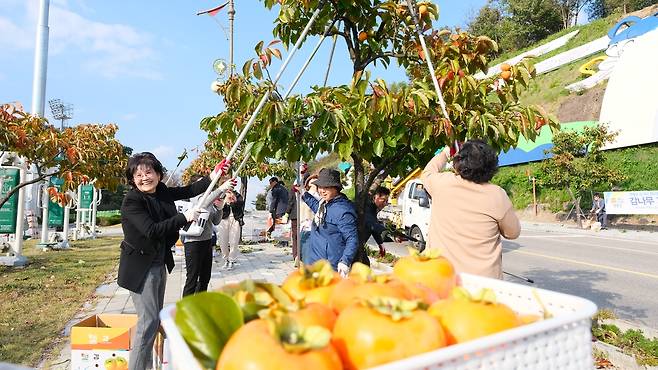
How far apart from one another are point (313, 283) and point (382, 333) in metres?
0.38

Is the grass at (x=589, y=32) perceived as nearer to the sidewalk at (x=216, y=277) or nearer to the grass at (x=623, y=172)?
the grass at (x=623, y=172)

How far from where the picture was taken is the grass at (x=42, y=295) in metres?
4.84

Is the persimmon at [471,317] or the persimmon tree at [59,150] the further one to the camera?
the persimmon tree at [59,150]

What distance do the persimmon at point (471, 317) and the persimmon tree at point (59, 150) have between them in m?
7.68

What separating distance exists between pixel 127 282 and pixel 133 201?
570 millimetres

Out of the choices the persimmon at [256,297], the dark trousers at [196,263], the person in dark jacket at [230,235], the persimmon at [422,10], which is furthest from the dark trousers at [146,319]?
the person in dark jacket at [230,235]

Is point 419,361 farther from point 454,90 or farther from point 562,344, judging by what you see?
point 454,90

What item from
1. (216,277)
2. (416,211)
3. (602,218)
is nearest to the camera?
(216,277)

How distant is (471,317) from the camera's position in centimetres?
111

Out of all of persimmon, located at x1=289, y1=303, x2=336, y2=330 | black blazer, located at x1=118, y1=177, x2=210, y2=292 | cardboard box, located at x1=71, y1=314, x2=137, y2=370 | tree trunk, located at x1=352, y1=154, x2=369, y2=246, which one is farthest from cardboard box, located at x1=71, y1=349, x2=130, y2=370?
persimmon, located at x1=289, y1=303, x2=336, y2=330

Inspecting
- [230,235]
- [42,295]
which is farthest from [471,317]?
[230,235]

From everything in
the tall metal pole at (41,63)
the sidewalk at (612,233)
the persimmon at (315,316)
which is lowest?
the sidewalk at (612,233)

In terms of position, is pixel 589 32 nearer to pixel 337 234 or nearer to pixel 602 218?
pixel 602 218

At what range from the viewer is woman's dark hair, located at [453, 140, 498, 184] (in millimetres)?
2666
